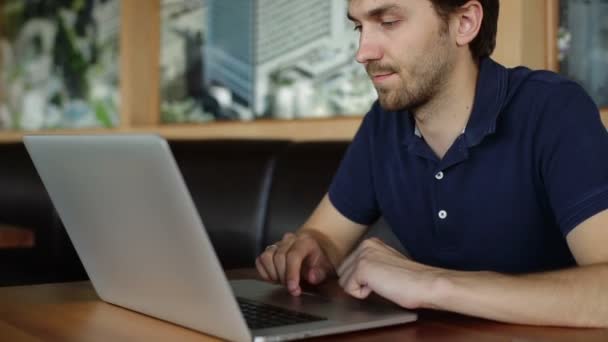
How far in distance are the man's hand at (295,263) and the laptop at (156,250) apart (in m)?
0.07

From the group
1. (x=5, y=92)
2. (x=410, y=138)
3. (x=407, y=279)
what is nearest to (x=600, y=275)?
(x=407, y=279)

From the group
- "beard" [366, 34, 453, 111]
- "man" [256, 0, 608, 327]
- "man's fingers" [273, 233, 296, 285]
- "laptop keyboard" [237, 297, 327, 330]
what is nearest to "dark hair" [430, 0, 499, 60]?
"man" [256, 0, 608, 327]

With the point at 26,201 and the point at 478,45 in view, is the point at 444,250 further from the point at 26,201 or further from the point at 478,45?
the point at 26,201

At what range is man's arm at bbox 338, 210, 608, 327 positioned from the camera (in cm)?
105

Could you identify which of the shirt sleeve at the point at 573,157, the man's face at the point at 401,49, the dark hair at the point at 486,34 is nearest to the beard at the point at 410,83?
the man's face at the point at 401,49

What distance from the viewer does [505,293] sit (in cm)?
106

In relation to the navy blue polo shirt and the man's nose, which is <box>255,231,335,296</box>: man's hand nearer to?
the navy blue polo shirt

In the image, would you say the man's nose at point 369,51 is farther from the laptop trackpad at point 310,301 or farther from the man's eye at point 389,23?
the laptop trackpad at point 310,301

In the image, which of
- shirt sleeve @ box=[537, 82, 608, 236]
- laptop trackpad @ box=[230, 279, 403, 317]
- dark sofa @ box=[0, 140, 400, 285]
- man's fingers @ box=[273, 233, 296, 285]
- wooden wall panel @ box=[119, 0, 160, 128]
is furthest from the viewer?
wooden wall panel @ box=[119, 0, 160, 128]

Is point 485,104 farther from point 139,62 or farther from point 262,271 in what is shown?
point 139,62

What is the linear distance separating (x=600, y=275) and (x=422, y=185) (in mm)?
454

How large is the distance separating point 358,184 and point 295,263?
0.40 meters

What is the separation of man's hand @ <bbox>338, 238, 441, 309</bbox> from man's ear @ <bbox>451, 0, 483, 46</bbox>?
522 millimetres

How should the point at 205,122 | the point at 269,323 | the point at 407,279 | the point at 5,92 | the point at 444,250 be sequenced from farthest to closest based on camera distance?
the point at 5,92 < the point at 205,122 < the point at 444,250 < the point at 407,279 < the point at 269,323
